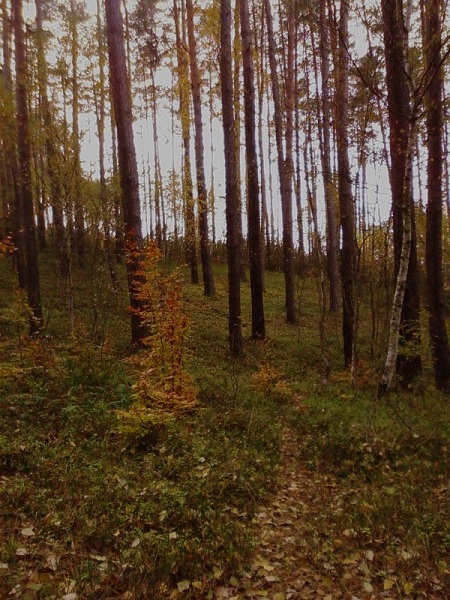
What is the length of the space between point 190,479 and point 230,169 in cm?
828

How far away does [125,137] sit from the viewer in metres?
10.0

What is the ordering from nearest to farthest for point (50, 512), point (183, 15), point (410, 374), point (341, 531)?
point (50, 512), point (341, 531), point (410, 374), point (183, 15)

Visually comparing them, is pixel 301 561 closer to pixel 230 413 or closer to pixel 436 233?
pixel 230 413

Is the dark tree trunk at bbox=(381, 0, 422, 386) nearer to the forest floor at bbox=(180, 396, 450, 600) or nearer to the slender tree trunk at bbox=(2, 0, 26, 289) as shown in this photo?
the forest floor at bbox=(180, 396, 450, 600)

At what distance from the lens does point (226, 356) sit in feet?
38.2

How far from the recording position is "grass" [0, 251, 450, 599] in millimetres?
3850

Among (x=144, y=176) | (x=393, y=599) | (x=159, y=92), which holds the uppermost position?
(x=159, y=92)

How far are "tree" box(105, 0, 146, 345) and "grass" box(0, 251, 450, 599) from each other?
2.02 m

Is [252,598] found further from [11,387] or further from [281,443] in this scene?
[11,387]

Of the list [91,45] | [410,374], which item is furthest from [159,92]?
[410,374]

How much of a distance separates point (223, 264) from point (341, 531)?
2377 centimetres

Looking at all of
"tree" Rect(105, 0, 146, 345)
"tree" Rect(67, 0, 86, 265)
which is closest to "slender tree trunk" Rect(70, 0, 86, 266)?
"tree" Rect(67, 0, 86, 265)

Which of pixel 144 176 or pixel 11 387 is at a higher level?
pixel 144 176

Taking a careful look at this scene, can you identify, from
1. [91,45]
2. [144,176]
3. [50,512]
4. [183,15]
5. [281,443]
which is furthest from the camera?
[144,176]
